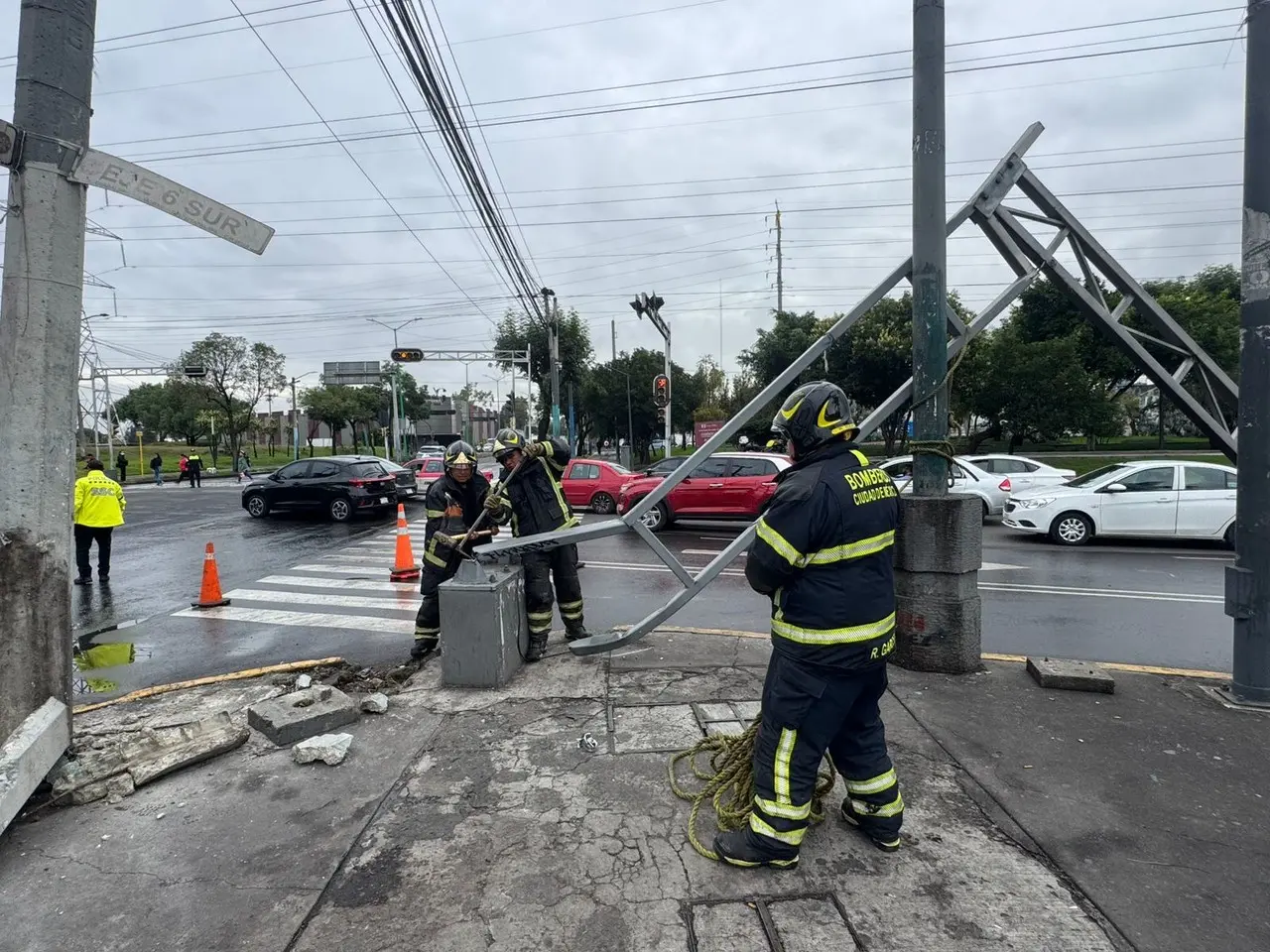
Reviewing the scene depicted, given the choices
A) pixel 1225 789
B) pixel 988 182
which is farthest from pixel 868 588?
pixel 988 182

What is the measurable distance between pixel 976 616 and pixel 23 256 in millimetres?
5668

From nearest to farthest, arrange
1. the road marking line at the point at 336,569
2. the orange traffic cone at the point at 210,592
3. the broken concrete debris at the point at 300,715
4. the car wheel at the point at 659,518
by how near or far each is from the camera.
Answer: the broken concrete debris at the point at 300,715 < the orange traffic cone at the point at 210,592 < the road marking line at the point at 336,569 < the car wheel at the point at 659,518

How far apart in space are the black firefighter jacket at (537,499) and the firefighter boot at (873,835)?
3016 millimetres

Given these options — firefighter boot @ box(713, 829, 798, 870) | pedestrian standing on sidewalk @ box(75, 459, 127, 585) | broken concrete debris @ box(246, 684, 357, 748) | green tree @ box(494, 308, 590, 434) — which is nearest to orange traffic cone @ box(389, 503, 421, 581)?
pedestrian standing on sidewalk @ box(75, 459, 127, 585)

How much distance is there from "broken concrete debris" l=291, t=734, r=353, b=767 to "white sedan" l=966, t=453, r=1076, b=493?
45.7 ft

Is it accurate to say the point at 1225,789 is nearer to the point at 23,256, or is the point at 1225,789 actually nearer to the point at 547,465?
the point at 547,465

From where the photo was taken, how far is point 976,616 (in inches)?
183

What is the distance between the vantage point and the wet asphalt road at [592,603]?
6062 millimetres

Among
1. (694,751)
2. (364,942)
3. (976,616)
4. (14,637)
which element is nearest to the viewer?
(364,942)

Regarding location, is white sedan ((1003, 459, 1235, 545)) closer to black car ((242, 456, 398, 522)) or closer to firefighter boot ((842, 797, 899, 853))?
firefighter boot ((842, 797, 899, 853))

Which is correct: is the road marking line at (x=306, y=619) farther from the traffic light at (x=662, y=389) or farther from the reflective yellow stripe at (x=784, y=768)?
the traffic light at (x=662, y=389)

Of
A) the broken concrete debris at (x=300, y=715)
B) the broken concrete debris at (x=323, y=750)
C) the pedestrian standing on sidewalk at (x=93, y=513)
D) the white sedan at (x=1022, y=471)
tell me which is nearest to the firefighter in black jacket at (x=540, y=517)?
the broken concrete debris at (x=300, y=715)

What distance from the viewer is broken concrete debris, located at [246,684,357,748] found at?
3945 mm

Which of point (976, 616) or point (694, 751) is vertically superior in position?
Result: point (976, 616)
